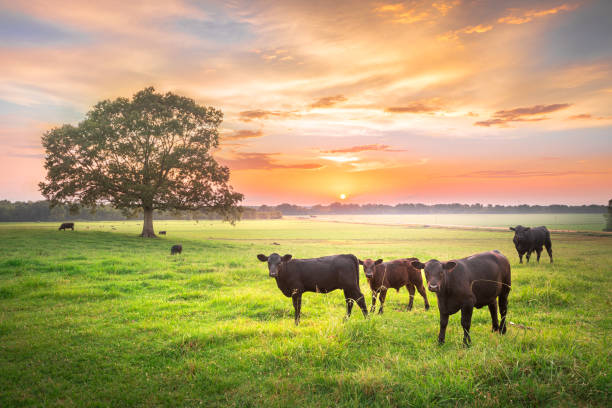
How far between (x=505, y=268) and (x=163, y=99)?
40671 millimetres

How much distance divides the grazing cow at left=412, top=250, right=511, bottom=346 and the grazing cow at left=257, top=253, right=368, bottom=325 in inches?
91.3

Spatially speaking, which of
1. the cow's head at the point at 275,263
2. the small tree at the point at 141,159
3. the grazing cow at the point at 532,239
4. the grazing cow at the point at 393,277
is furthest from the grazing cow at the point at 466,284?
the small tree at the point at 141,159

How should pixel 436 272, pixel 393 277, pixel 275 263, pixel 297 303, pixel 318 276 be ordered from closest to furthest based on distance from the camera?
pixel 436 272 < pixel 297 303 < pixel 275 263 < pixel 318 276 < pixel 393 277

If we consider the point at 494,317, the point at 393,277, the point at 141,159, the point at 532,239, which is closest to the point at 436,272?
the point at 494,317

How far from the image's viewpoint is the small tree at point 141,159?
35.9m

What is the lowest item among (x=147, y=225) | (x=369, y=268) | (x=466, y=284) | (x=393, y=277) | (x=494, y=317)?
(x=494, y=317)

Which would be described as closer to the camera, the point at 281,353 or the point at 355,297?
the point at 281,353

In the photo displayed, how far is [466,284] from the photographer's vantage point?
736cm

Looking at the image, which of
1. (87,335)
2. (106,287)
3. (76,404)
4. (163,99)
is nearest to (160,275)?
(106,287)

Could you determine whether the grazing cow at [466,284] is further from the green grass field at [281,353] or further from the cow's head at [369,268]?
the cow's head at [369,268]

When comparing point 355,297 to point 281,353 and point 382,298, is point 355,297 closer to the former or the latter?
point 382,298

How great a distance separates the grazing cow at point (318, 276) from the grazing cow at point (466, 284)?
2.32m

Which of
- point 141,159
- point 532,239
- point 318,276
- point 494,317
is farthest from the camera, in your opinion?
point 141,159

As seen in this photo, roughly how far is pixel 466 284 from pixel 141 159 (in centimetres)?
3856
